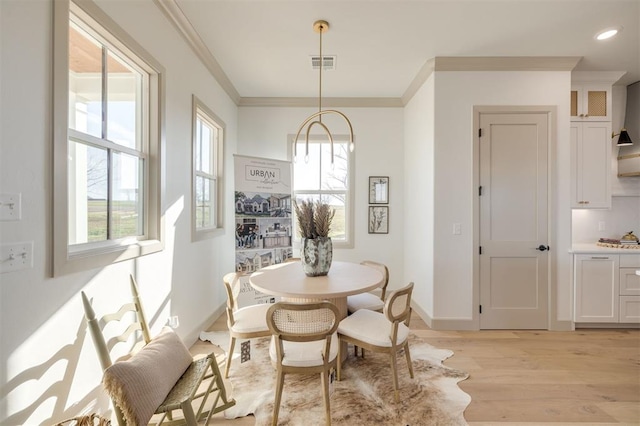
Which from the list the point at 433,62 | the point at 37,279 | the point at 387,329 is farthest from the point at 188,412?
the point at 433,62

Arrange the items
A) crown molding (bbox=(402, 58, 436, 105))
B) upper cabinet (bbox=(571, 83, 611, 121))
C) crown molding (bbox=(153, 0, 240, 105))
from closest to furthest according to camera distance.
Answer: crown molding (bbox=(153, 0, 240, 105))
crown molding (bbox=(402, 58, 436, 105))
upper cabinet (bbox=(571, 83, 611, 121))

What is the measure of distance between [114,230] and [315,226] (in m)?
1.38

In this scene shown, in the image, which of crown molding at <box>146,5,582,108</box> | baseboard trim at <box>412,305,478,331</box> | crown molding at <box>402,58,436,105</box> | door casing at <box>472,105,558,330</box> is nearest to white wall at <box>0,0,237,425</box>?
crown molding at <box>146,5,582,108</box>

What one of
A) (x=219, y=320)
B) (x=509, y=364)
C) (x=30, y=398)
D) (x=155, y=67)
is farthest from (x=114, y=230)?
(x=509, y=364)

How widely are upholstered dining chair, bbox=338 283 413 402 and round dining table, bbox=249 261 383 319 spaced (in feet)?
0.60

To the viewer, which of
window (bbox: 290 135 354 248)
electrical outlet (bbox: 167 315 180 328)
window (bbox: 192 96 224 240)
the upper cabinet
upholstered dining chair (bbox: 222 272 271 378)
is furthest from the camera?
window (bbox: 290 135 354 248)

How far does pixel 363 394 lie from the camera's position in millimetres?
1972

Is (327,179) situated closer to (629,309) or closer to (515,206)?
(515,206)

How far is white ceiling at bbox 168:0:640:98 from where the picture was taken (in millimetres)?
2260

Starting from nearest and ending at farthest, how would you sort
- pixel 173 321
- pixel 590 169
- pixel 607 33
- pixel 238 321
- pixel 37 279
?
pixel 37 279 < pixel 238 321 < pixel 173 321 < pixel 607 33 < pixel 590 169

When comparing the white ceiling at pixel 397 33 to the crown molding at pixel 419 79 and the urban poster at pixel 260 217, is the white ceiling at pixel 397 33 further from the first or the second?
the urban poster at pixel 260 217

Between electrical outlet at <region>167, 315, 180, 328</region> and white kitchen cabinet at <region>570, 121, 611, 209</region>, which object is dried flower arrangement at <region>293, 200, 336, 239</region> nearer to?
electrical outlet at <region>167, 315, 180, 328</region>

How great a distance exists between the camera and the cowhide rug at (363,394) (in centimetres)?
175

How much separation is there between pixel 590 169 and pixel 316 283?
11.6ft
